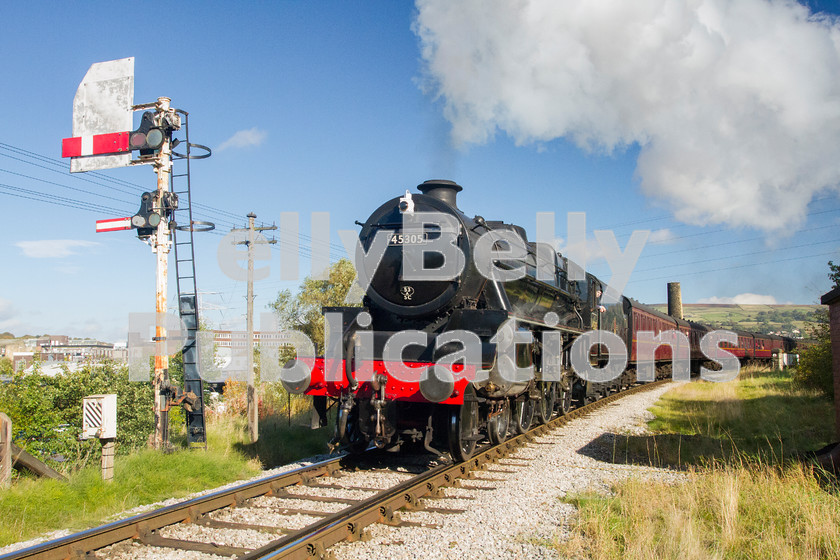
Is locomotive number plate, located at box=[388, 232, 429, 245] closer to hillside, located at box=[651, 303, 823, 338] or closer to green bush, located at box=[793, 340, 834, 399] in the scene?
green bush, located at box=[793, 340, 834, 399]

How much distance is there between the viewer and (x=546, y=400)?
1157 cm

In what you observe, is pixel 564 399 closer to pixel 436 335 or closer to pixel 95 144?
pixel 436 335

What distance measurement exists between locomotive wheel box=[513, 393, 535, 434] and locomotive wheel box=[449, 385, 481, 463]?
222 cm

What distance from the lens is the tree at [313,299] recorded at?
26094 mm

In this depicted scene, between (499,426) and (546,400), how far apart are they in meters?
2.69

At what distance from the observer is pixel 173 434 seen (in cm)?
1049

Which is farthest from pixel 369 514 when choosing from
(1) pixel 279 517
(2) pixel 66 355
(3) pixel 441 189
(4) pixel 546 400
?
(2) pixel 66 355

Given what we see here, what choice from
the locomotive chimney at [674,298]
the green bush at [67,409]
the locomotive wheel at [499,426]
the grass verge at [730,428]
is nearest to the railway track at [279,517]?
the locomotive wheel at [499,426]

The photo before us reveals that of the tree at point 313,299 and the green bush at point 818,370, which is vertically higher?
the tree at point 313,299

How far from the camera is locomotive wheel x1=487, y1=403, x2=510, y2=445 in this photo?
880cm

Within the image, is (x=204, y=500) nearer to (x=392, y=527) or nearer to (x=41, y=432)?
(x=392, y=527)

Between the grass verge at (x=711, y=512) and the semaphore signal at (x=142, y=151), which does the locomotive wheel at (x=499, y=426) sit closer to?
the grass verge at (x=711, y=512)

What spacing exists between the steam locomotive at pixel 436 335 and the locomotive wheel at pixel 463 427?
0.05ft

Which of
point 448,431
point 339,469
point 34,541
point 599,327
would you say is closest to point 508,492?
point 448,431
